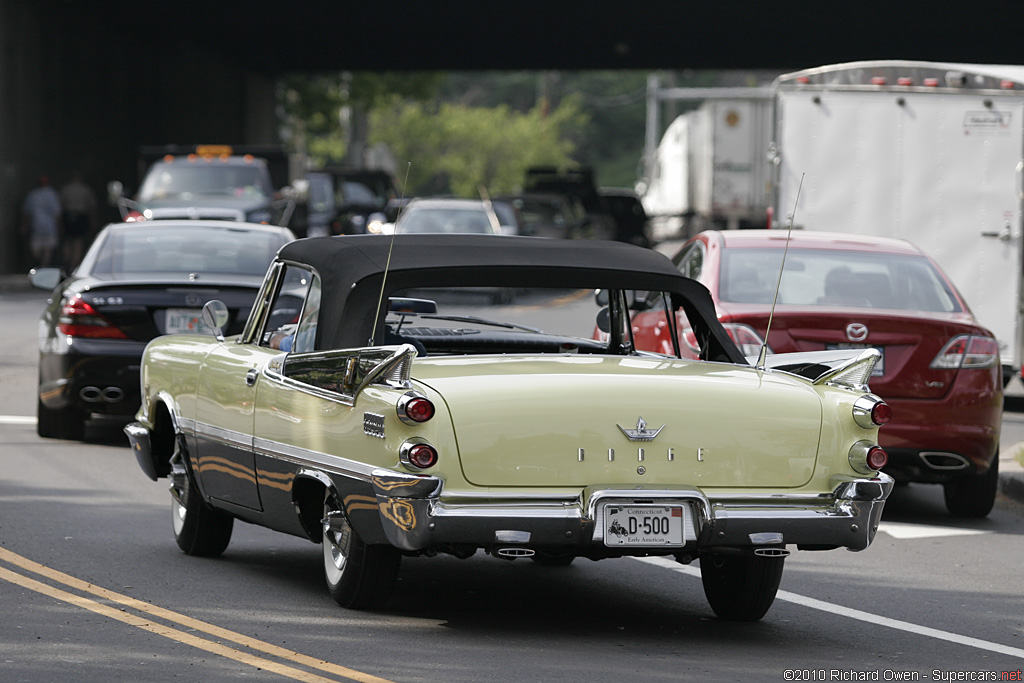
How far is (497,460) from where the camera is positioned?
6.01 meters

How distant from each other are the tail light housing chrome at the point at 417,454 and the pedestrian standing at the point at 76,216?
29.1 metres

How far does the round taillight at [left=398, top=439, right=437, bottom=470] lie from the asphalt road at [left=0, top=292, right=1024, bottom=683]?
26.6 inches

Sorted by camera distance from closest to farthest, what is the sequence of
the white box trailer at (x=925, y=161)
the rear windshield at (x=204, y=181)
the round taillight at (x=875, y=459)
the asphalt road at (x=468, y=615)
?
the asphalt road at (x=468, y=615) < the round taillight at (x=875, y=459) < the white box trailer at (x=925, y=161) < the rear windshield at (x=204, y=181)

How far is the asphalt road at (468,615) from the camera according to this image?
5.91 m

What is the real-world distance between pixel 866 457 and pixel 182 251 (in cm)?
741

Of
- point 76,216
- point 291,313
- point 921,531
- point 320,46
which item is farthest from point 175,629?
point 320,46

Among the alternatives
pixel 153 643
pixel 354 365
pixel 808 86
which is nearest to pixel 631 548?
pixel 354 365

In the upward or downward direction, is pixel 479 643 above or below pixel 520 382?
below

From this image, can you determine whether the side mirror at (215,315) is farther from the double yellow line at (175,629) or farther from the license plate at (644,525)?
the license plate at (644,525)

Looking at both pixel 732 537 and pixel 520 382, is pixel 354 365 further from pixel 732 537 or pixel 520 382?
pixel 732 537

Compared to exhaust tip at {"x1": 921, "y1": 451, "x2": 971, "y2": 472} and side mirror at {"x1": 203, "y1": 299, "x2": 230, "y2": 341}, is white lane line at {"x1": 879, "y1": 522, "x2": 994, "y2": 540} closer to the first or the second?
exhaust tip at {"x1": 921, "y1": 451, "x2": 971, "y2": 472}

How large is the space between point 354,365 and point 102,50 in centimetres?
3385

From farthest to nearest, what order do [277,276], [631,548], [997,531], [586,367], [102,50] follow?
[102,50] → [997,531] → [277,276] → [586,367] → [631,548]

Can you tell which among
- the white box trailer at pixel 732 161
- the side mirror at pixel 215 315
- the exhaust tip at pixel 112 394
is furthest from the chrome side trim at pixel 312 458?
the white box trailer at pixel 732 161
